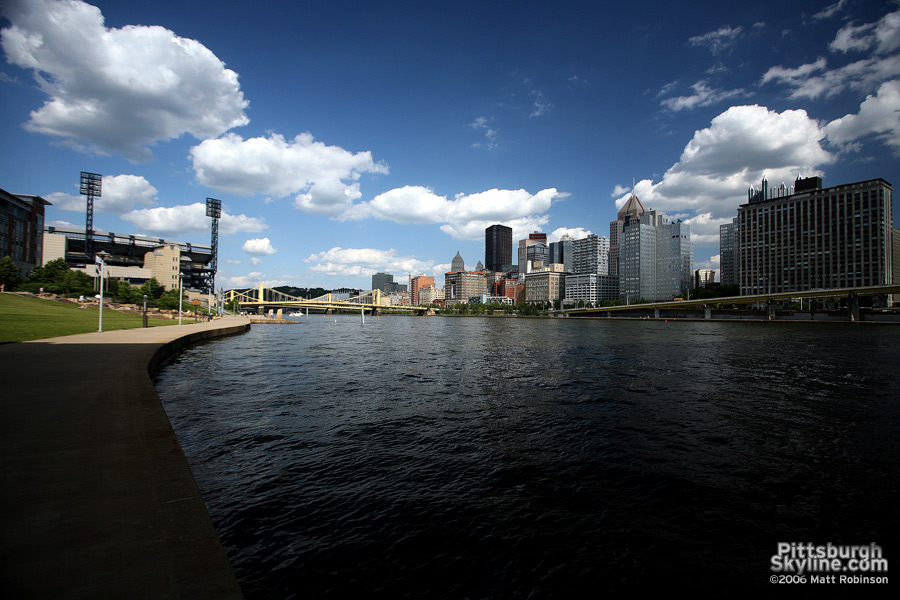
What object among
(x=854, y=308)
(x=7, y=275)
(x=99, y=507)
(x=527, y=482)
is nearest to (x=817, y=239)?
(x=854, y=308)

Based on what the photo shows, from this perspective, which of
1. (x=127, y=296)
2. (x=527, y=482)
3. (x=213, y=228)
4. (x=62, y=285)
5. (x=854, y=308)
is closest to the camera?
(x=527, y=482)

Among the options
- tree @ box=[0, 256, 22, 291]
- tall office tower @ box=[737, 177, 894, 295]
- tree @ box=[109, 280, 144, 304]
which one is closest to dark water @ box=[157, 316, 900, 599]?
tree @ box=[0, 256, 22, 291]

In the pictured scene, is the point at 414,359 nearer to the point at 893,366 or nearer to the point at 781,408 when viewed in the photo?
the point at 781,408

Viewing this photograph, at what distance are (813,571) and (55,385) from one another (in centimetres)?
1470

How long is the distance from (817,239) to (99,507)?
19349cm

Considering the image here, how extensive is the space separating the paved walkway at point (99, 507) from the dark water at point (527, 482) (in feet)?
4.17

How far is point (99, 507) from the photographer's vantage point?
4000mm

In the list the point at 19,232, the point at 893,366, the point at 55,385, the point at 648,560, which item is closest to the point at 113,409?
the point at 55,385

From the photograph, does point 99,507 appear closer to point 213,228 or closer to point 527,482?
point 527,482

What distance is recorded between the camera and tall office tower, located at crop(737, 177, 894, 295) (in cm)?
13188

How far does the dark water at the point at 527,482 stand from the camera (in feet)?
16.3

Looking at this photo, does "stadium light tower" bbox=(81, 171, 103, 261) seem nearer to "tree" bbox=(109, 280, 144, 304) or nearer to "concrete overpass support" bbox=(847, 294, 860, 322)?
"tree" bbox=(109, 280, 144, 304)

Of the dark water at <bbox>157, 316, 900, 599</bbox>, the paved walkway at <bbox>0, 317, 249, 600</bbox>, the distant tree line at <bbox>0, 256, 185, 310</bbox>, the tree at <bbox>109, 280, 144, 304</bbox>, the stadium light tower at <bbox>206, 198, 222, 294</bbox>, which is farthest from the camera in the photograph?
the stadium light tower at <bbox>206, 198, 222, 294</bbox>

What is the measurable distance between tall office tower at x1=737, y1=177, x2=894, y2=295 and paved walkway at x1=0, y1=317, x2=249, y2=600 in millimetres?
185466
